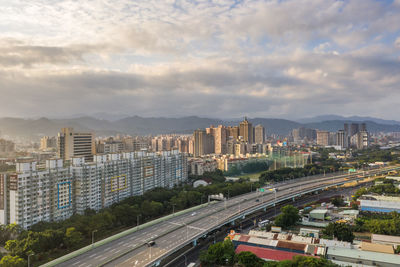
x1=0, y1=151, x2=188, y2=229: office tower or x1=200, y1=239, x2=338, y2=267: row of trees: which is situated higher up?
x1=0, y1=151, x2=188, y2=229: office tower

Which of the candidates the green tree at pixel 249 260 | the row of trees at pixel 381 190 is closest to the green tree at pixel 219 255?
the green tree at pixel 249 260

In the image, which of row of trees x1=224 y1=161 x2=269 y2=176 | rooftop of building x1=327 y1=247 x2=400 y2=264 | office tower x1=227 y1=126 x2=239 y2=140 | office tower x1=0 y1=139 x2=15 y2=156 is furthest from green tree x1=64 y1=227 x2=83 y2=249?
office tower x1=227 y1=126 x2=239 y2=140

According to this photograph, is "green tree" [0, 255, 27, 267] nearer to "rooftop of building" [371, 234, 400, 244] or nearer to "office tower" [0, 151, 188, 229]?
"office tower" [0, 151, 188, 229]

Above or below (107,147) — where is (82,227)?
below

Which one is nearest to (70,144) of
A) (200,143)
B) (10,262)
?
(10,262)

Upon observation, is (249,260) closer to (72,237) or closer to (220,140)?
(72,237)

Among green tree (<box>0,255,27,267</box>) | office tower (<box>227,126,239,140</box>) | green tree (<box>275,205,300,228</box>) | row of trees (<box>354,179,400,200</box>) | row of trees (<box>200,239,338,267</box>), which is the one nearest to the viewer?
row of trees (<box>200,239,338,267</box>)
